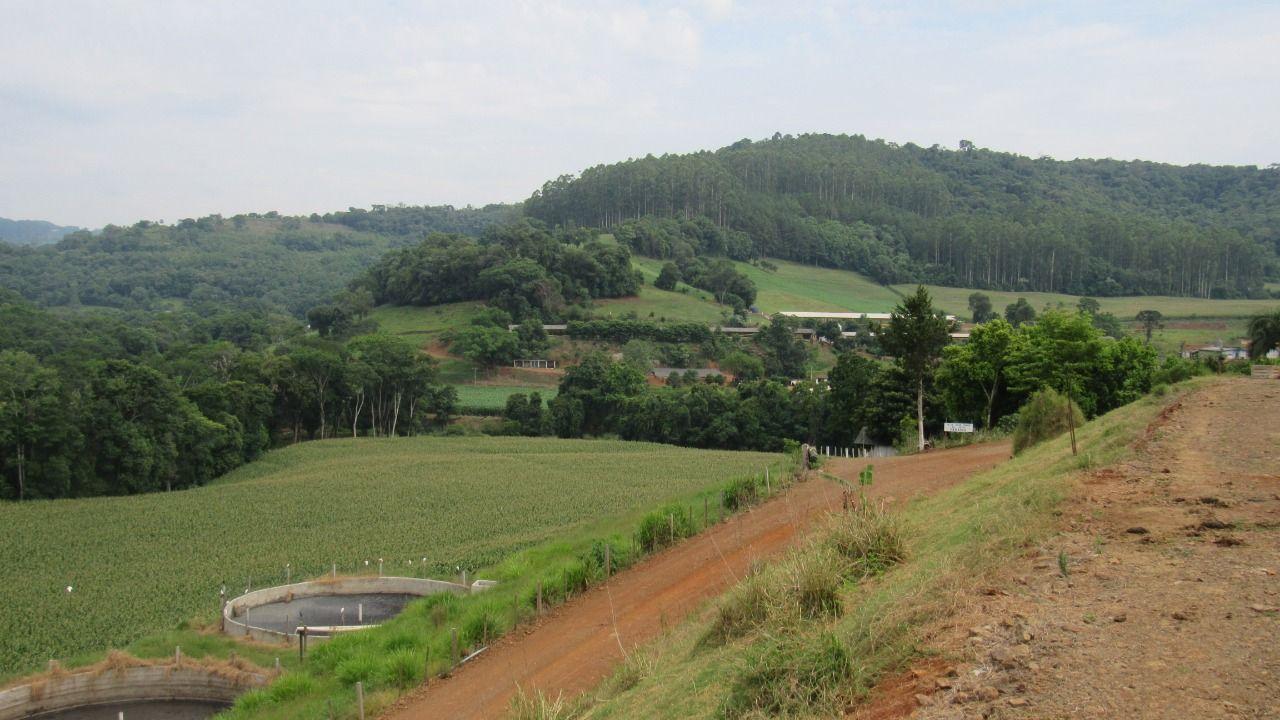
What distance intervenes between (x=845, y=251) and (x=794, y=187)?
35877 mm

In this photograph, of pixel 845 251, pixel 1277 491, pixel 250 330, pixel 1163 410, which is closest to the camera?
pixel 1277 491

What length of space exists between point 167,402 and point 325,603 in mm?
27241

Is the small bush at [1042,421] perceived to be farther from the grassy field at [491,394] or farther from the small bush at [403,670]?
the grassy field at [491,394]

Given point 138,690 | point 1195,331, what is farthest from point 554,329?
point 138,690

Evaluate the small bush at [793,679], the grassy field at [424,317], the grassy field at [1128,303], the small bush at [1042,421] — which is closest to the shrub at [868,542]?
the small bush at [793,679]

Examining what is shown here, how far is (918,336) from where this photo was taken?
34750 mm

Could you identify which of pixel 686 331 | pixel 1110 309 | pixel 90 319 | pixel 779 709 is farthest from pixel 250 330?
pixel 779 709

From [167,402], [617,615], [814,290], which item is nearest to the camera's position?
[617,615]

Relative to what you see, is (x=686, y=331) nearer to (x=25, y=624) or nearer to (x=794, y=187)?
(x=25, y=624)

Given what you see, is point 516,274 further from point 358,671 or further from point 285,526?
point 358,671

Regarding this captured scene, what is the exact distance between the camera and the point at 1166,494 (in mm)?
11430

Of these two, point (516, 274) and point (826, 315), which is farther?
point (826, 315)

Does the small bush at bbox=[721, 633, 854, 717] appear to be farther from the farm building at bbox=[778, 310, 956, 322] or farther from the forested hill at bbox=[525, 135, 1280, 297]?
the forested hill at bbox=[525, 135, 1280, 297]

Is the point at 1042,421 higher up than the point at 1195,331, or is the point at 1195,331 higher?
the point at 1042,421
